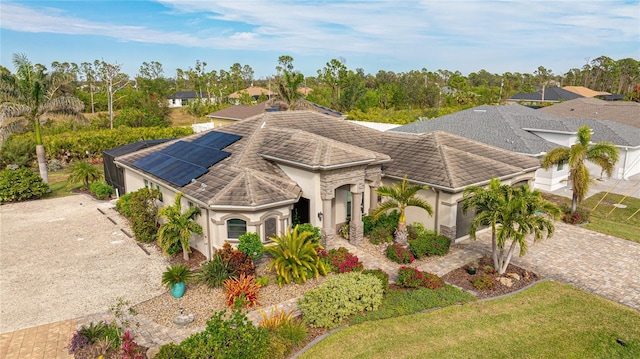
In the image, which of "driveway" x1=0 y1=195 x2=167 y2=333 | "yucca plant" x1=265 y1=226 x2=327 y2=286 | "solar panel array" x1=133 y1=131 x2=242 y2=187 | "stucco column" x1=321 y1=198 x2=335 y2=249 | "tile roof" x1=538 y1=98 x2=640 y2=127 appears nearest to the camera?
"driveway" x1=0 y1=195 x2=167 y2=333

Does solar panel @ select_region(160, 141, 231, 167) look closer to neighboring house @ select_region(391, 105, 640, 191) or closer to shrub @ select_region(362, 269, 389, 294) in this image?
shrub @ select_region(362, 269, 389, 294)

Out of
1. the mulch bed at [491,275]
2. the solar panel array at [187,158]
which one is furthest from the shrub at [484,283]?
the solar panel array at [187,158]

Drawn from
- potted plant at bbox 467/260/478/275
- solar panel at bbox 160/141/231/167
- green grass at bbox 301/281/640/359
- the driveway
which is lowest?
the driveway

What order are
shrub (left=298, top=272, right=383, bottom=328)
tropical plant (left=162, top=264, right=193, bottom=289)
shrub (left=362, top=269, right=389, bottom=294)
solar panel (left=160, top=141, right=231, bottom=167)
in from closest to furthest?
shrub (left=298, top=272, right=383, bottom=328)
shrub (left=362, top=269, right=389, bottom=294)
tropical plant (left=162, top=264, right=193, bottom=289)
solar panel (left=160, top=141, right=231, bottom=167)

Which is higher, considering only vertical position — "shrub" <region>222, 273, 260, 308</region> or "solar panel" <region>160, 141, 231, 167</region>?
"solar panel" <region>160, 141, 231, 167</region>

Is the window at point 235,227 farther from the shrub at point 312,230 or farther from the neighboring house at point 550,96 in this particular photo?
the neighboring house at point 550,96

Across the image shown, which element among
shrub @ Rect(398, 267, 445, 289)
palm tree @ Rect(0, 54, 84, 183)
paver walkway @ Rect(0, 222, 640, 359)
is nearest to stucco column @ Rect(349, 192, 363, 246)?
paver walkway @ Rect(0, 222, 640, 359)

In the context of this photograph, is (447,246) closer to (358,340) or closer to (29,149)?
(358,340)
